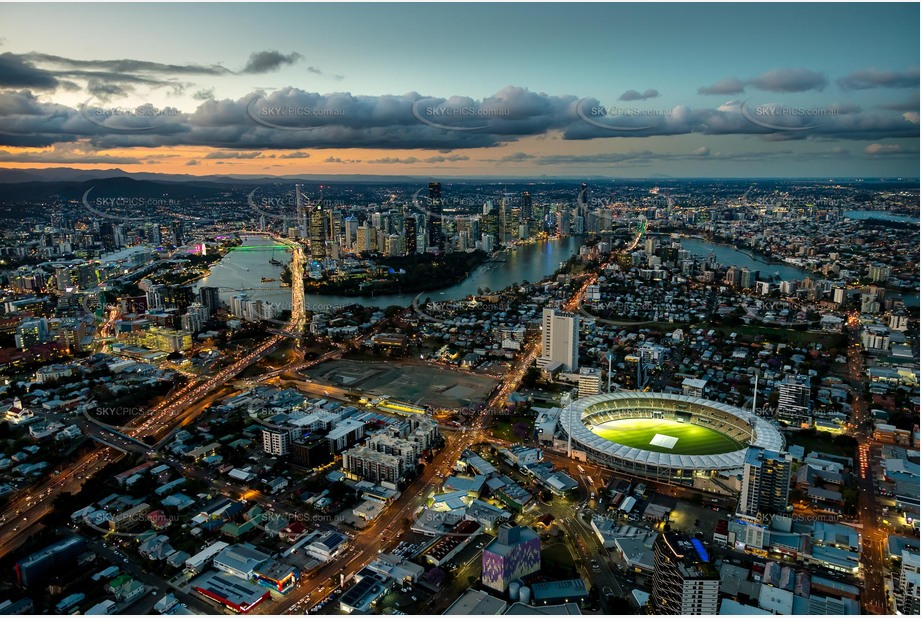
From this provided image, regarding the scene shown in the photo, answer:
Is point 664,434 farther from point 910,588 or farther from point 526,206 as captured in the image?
point 526,206

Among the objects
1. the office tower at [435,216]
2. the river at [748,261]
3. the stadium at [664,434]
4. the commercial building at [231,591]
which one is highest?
the office tower at [435,216]

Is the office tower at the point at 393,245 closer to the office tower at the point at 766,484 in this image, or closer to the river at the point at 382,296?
the river at the point at 382,296

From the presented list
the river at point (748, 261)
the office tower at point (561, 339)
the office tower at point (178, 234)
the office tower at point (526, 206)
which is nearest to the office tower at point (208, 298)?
the office tower at point (561, 339)

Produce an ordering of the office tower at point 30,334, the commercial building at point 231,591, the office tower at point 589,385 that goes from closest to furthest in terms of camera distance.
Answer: the commercial building at point 231,591 < the office tower at point 589,385 < the office tower at point 30,334

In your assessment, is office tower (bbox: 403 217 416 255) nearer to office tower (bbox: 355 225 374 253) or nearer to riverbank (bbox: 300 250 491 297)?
riverbank (bbox: 300 250 491 297)

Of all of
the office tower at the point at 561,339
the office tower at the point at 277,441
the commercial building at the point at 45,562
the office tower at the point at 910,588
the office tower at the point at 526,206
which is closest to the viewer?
the office tower at the point at 910,588

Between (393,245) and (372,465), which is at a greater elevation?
(393,245)

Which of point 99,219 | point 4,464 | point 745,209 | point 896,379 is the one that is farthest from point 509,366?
point 745,209

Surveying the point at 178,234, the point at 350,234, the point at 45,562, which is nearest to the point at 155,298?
the point at 350,234
